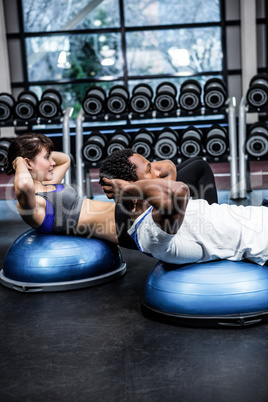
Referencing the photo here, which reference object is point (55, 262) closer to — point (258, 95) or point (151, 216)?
point (151, 216)

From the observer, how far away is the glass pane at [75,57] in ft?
28.8

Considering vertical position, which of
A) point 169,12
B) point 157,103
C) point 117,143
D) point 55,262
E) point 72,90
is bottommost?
point 55,262

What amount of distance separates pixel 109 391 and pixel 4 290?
1.34 metres

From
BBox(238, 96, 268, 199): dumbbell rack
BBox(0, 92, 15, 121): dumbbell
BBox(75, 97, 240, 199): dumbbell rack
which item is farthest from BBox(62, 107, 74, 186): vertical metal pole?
BBox(238, 96, 268, 199): dumbbell rack

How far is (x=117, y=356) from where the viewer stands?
72.7 inches

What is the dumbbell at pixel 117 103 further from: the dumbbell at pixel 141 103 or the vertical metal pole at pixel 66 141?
the vertical metal pole at pixel 66 141

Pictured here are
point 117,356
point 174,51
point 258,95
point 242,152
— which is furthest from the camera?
point 174,51

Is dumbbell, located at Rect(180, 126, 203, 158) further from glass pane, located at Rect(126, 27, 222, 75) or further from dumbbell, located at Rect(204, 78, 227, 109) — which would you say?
glass pane, located at Rect(126, 27, 222, 75)

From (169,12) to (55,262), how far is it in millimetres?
7317

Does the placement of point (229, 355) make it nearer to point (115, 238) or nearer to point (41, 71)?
point (115, 238)

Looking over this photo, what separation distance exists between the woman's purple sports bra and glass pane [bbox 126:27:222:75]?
6588mm

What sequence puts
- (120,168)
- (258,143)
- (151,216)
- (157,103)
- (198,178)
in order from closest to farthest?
(151,216) < (120,168) < (198,178) < (258,143) < (157,103)

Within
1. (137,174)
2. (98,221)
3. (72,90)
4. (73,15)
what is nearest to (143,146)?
(98,221)

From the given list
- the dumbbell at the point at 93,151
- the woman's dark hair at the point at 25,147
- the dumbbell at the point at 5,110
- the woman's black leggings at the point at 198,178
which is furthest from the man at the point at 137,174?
the dumbbell at the point at 5,110
